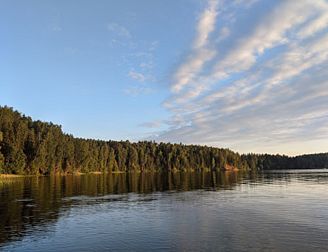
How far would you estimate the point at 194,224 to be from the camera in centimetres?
4250

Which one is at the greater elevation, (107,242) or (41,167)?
(41,167)

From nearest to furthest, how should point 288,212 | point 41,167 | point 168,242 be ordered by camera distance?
point 168,242 → point 288,212 → point 41,167

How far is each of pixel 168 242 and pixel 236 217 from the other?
15.6 metres

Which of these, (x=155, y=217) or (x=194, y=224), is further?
A: (x=155, y=217)

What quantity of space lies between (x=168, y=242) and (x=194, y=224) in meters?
9.37

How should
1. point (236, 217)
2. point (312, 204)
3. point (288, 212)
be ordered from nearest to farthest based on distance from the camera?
point (236, 217) < point (288, 212) < point (312, 204)

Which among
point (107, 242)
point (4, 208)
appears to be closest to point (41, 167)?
point (4, 208)

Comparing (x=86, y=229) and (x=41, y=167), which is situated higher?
(x=41, y=167)

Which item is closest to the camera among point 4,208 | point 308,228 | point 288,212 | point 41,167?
point 308,228

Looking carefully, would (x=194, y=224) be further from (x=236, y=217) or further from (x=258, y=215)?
(x=258, y=215)

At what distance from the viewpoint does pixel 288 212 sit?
51.4 metres

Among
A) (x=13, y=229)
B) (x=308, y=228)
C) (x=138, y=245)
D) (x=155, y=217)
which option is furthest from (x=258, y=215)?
(x=13, y=229)

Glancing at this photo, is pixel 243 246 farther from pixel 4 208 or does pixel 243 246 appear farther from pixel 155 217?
pixel 4 208

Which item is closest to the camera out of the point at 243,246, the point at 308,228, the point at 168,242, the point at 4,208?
the point at 243,246
